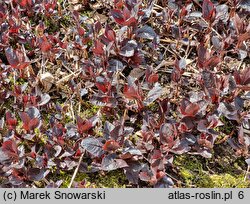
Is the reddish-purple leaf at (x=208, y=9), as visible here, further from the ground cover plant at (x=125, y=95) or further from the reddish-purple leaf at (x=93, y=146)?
the reddish-purple leaf at (x=93, y=146)

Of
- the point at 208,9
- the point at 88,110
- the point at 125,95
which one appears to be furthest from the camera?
the point at 208,9

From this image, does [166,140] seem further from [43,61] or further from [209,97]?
[43,61]

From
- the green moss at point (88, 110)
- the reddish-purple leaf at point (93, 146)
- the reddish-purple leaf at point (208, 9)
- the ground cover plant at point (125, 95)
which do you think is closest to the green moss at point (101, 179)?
the ground cover plant at point (125, 95)

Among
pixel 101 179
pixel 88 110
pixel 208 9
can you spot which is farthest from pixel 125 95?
pixel 208 9

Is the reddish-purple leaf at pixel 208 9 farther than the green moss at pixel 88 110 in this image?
Yes

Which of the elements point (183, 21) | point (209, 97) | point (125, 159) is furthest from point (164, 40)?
point (125, 159)

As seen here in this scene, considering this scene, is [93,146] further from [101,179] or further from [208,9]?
[208,9]

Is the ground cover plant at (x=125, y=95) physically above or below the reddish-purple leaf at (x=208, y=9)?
below

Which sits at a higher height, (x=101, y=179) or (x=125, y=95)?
(x=125, y=95)
